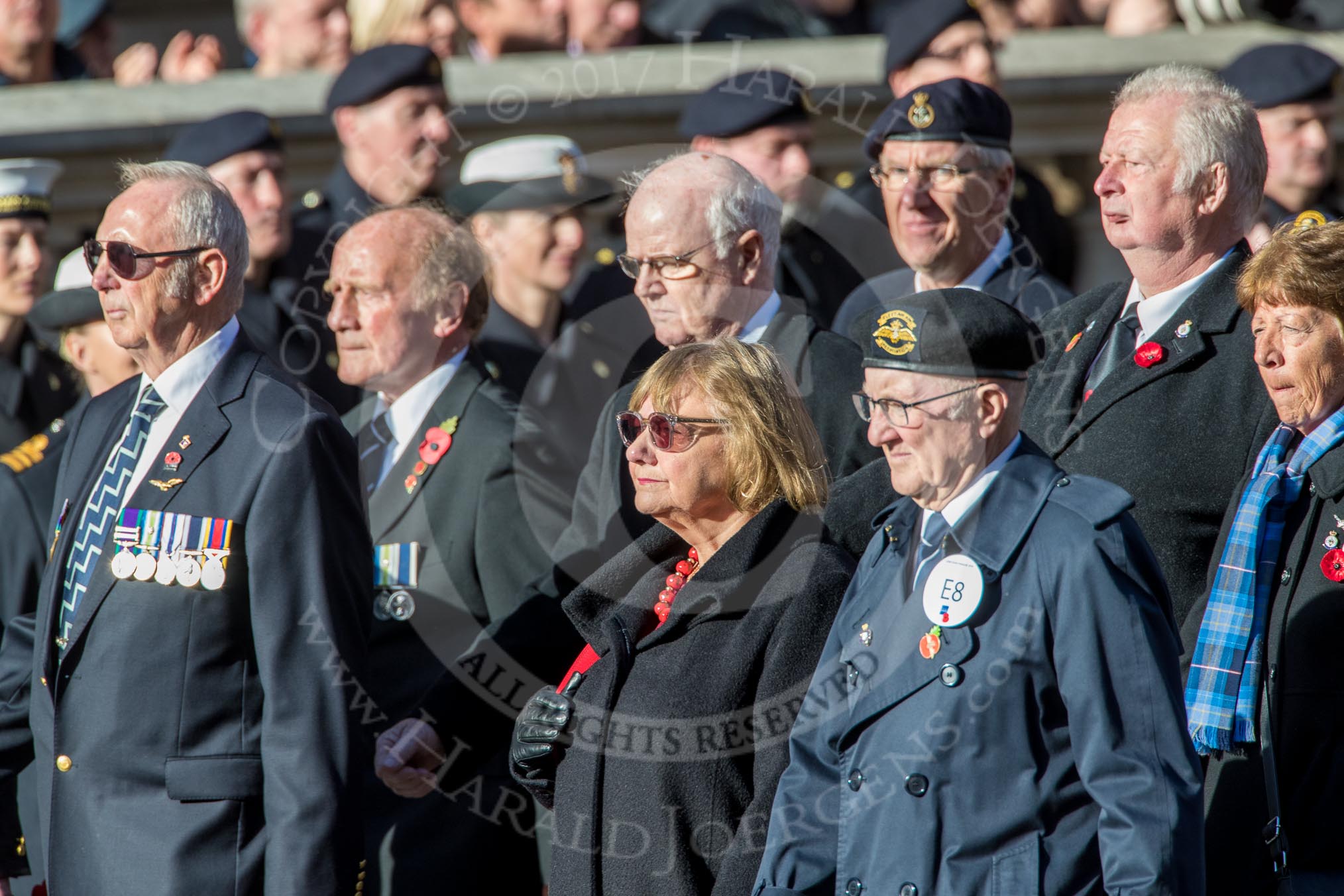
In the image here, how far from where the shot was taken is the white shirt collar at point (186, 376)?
14.0 ft

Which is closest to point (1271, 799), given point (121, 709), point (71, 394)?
point (121, 709)

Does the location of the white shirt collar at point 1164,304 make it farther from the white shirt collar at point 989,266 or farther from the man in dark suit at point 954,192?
the white shirt collar at point 989,266

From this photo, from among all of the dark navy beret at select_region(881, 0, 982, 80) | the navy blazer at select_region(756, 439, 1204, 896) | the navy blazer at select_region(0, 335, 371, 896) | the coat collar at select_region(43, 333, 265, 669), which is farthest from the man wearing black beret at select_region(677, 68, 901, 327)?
the navy blazer at select_region(756, 439, 1204, 896)

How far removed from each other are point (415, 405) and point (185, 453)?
1.05 m

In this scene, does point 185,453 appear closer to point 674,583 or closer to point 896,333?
point 674,583

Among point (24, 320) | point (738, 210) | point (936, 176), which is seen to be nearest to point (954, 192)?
point (936, 176)

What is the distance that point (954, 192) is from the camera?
5.19 m

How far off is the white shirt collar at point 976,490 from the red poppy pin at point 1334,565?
71cm

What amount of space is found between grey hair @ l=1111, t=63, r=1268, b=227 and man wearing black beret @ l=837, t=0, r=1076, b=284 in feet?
6.14

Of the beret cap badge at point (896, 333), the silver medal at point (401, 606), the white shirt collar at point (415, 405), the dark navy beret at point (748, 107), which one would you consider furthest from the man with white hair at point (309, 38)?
the beret cap badge at point (896, 333)

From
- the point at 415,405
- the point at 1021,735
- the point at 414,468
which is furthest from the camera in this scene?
the point at 415,405

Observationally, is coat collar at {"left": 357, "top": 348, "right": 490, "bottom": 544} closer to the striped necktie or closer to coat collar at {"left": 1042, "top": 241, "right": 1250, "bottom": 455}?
the striped necktie

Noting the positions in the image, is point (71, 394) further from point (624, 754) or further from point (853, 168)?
point (624, 754)

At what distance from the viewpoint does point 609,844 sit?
3.77 metres
